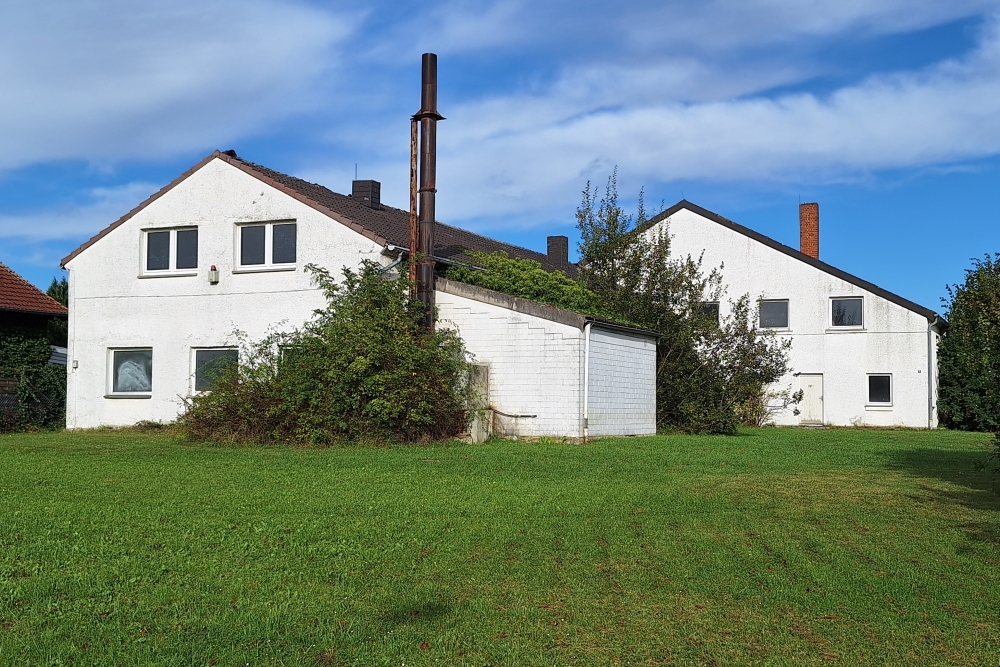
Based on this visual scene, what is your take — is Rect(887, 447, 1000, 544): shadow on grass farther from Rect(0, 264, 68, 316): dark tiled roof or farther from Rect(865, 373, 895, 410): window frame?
Rect(0, 264, 68, 316): dark tiled roof

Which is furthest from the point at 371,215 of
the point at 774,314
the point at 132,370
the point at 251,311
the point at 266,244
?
the point at 774,314

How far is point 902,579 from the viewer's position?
6.93m

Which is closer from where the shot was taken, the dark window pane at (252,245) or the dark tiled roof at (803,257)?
the dark window pane at (252,245)

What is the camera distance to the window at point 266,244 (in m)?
24.1

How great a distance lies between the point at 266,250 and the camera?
24.3m

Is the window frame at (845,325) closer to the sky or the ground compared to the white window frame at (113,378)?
closer to the sky

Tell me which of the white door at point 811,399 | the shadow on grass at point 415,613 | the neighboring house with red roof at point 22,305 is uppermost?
the neighboring house with red roof at point 22,305

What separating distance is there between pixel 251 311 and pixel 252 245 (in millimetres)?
1705

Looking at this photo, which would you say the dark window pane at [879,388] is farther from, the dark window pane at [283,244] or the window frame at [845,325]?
the dark window pane at [283,244]

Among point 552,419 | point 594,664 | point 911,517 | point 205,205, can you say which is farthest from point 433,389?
point 594,664

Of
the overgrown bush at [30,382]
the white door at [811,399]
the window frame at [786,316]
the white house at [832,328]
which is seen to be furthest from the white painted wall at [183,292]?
the white door at [811,399]

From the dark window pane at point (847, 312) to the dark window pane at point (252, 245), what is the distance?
19.5 m

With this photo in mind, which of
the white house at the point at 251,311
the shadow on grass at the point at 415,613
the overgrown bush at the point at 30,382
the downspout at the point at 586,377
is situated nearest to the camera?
the shadow on grass at the point at 415,613

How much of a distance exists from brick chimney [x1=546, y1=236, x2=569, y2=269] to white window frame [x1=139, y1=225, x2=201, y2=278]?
68.4 feet
